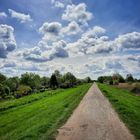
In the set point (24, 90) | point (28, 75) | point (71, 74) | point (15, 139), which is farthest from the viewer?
point (71, 74)

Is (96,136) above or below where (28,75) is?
below

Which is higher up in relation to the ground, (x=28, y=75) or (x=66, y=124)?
(x=28, y=75)

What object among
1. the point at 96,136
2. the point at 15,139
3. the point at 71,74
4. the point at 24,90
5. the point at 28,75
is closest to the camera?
the point at 96,136

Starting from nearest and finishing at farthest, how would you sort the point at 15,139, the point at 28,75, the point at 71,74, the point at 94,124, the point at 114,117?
the point at 15,139 → the point at 94,124 → the point at 114,117 → the point at 28,75 → the point at 71,74

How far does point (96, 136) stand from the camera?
11766 mm

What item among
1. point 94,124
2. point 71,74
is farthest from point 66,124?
point 71,74

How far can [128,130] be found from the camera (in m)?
13.2

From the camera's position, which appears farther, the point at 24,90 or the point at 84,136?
the point at 24,90

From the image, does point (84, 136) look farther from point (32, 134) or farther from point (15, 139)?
point (15, 139)

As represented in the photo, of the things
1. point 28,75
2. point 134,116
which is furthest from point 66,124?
point 28,75

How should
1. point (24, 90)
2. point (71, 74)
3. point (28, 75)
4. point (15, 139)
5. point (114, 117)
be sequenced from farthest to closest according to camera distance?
point (71, 74), point (28, 75), point (24, 90), point (114, 117), point (15, 139)

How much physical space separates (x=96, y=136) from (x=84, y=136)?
23.1 inches

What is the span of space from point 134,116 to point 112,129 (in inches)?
193

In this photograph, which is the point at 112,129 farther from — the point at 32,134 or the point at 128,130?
the point at 32,134
